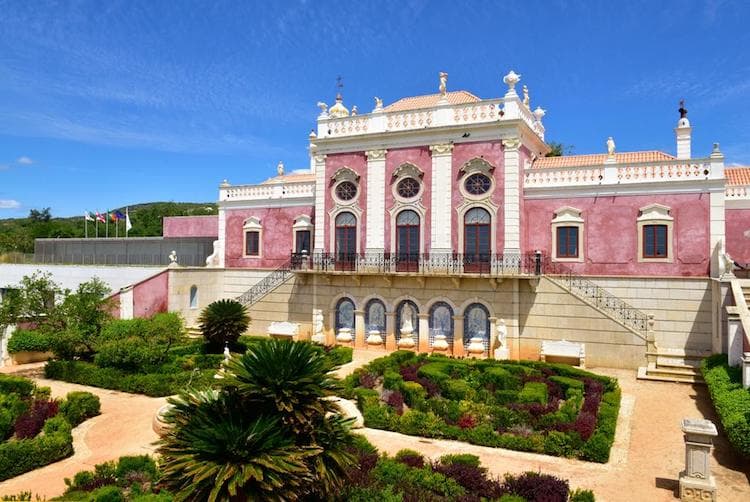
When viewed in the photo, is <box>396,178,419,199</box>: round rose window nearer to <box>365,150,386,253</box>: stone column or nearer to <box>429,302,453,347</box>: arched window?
<box>365,150,386,253</box>: stone column

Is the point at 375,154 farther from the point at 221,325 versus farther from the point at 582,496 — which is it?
the point at 582,496

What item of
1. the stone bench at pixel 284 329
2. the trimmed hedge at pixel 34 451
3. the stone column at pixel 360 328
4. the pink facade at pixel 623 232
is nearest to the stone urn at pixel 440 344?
the stone column at pixel 360 328

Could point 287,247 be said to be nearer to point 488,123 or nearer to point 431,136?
point 431,136

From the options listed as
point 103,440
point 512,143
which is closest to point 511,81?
point 512,143

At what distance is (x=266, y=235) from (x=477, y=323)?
43.8ft

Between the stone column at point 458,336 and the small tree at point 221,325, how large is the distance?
9297 mm

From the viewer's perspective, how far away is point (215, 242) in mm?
32688

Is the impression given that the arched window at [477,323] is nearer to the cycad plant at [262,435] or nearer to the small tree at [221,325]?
the small tree at [221,325]

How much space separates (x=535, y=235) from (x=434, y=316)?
5.80m

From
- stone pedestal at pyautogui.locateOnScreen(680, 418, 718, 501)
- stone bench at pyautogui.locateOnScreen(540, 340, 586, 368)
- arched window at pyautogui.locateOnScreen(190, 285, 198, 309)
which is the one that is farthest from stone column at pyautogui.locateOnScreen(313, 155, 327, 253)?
stone pedestal at pyautogui.locateOnScreen(680, 418, 718, 501)

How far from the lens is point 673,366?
65.9ft

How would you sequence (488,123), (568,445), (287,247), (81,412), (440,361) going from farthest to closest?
(287,247) → (488,123) → (440,361) → (81,412) → (568,445)

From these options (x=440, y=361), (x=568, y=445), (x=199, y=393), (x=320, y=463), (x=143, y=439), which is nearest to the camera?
(x=320, y=463)

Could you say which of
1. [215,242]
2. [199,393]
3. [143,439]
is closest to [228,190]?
[215,242]
